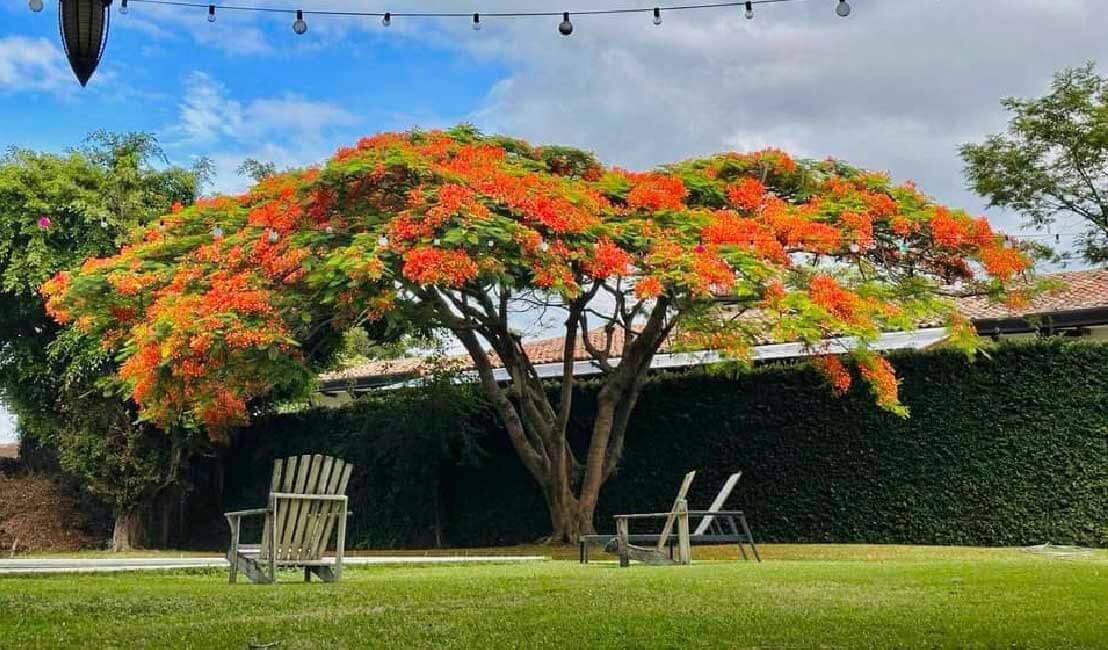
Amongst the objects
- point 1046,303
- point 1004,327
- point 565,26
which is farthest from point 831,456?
point 565,26

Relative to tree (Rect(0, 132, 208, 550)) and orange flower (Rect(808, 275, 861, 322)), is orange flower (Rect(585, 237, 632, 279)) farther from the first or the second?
tree (Rect(0, 132, 208, 550))

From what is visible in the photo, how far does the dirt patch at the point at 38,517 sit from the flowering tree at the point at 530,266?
6.35 m

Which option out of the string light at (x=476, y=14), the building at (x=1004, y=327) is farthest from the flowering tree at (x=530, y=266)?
the string light at (x=476, y=14)

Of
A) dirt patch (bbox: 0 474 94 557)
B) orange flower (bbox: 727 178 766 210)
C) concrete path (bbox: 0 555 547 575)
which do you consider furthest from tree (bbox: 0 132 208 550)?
orange flower (bbox: 727 178 766 210)

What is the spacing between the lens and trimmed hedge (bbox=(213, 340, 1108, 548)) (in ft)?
42.7

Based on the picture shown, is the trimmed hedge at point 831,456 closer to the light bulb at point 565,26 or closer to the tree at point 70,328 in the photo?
the tree at point 70,328

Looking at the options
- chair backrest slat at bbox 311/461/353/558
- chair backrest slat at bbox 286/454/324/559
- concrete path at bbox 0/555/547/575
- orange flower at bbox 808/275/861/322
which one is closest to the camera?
chair backrest slat at bbox 286/454/324/559

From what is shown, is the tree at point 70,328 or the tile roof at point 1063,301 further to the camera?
the tree at point 70,328

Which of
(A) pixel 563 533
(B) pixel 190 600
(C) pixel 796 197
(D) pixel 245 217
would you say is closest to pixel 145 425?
(D) pixel 245 217

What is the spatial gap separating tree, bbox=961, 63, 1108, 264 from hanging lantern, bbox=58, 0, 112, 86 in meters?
18.6

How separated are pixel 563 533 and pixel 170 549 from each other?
28.8 ft

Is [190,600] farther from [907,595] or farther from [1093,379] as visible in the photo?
[1093,379]

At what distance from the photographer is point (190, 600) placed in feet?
18.4

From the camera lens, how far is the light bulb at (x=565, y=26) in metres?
8.52
